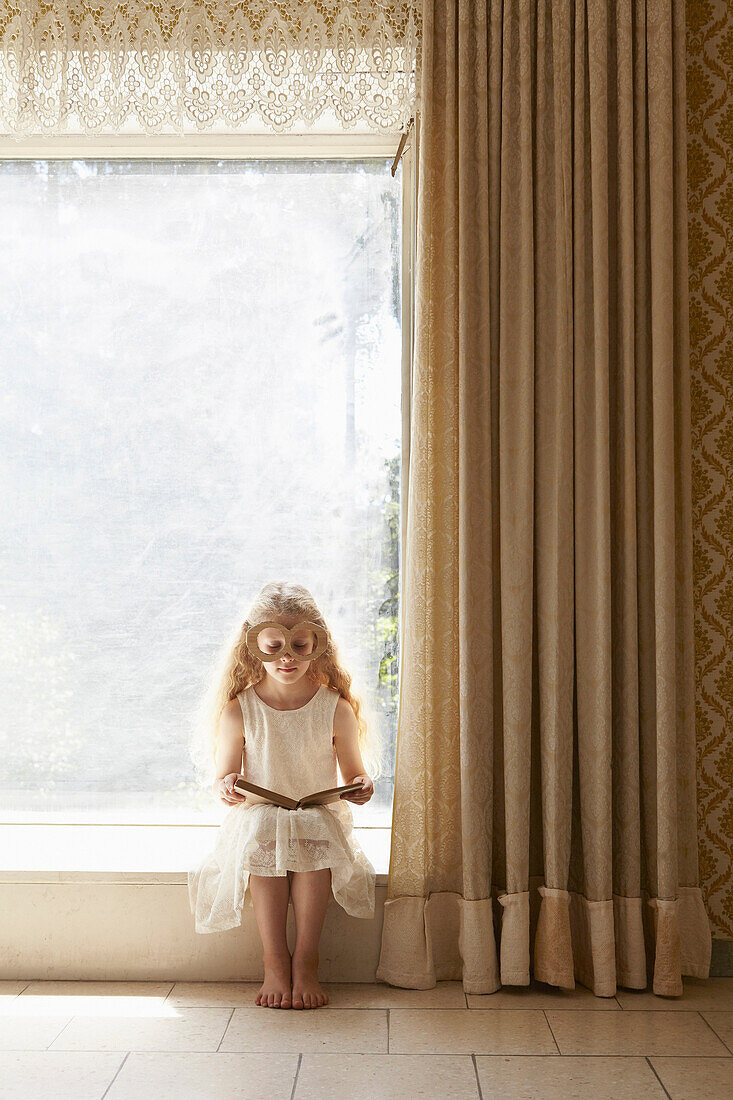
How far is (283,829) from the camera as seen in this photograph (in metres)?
2.11

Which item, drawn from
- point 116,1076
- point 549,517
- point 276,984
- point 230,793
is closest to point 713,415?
point 549,517

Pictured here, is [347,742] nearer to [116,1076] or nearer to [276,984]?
[276,984]

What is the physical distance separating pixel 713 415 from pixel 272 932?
157cm

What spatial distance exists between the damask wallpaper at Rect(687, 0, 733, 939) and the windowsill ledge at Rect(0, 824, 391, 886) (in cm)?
80

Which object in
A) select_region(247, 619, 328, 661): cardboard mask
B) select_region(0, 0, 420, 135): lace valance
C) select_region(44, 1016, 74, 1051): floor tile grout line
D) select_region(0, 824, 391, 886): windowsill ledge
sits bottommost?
select_region(44, 1016, 74, 1051): floor tile grout line

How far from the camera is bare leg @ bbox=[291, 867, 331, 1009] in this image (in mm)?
2137

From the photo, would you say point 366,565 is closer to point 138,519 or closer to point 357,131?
point 138,519

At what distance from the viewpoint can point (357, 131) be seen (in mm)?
2461

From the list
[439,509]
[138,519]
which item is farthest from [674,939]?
[138,519]

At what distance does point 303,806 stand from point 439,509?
2.40 feet

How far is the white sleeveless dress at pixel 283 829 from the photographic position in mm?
2115

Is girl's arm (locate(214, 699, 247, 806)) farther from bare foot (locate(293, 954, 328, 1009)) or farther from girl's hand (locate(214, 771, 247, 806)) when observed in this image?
bare foot (locate(293, 954, 328, 1009))

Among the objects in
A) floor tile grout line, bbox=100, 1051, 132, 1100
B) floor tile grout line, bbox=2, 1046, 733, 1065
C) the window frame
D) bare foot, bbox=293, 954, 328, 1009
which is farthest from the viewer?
the window frame

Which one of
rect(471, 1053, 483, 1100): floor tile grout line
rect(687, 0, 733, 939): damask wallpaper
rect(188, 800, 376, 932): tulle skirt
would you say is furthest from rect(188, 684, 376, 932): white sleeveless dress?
rect(687, 0, 733, 939): damask wallpaper
